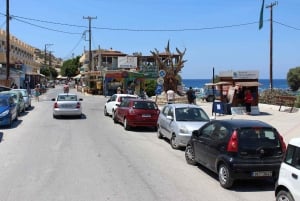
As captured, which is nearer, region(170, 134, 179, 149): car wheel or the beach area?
region(170, 134, 179, 149): car wheel

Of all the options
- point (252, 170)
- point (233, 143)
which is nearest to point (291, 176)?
point (252, 170)

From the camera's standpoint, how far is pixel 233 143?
995 cm

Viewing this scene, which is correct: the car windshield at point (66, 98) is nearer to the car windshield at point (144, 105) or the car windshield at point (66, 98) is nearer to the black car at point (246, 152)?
the car windshield at point (144, 105)

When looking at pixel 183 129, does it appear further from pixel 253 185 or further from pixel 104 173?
pixel 253 185

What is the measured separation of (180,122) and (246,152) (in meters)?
6.05

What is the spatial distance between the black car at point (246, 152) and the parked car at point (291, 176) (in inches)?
82.3

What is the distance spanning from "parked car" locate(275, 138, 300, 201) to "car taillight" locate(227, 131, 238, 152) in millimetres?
2299

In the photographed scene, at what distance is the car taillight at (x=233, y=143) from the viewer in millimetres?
9914

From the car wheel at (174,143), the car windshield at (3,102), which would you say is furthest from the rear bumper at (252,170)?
the car windshield at (3,102)

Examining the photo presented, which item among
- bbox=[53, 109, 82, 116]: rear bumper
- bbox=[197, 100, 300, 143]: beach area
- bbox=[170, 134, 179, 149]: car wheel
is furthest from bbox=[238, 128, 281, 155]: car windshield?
bbox=[53, 109, 82, 116]: rear bumper

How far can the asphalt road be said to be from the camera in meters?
9.12

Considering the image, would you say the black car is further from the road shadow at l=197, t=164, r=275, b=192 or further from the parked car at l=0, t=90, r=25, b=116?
the parked car at l=0, t=90, r=25, b=116

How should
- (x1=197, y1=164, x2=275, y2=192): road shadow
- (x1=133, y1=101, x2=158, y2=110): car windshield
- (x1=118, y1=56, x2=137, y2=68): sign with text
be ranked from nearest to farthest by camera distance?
1. (x1=197, y1=164, x2=275, y2=192): road shadow
2. (x1=133, y1=101, x2=158, y2=110): car windshield
3. (x1=118, y1=56, x2=137, y2=68): sign with text

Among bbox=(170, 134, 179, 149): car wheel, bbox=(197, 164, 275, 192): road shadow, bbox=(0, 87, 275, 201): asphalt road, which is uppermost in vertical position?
bbox=(170, 134, 179, 149): car wheel
